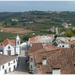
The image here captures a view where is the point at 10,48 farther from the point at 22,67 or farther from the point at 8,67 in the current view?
the point at 8,67

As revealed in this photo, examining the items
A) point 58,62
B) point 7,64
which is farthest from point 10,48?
point 58,62

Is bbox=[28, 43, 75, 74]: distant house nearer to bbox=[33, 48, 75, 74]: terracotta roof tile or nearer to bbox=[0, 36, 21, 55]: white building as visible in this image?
bbox=[33, 48, 75, 74]: terracotta roof tile

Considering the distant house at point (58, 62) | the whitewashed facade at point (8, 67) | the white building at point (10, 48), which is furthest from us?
the white building at point (10, 48)

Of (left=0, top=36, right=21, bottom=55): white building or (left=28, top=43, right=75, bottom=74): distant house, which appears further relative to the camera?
(left=0, top=36, right=21, bottom=55): white building

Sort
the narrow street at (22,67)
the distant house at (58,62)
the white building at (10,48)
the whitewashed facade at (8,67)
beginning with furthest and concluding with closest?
the white building at (10,48)
the narrow street at (22,67)
the whitewashed facade at (8,67)
the distant house at (58,62)

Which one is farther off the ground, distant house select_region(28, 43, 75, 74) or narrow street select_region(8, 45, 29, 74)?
distant house select_region(28, 43, 75, 74)

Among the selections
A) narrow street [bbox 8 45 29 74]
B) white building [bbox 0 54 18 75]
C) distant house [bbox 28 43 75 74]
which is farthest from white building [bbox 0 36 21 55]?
distant house [bbox 28 43 75 74]

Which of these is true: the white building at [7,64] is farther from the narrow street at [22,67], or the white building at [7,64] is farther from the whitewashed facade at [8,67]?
the narrow street at [22,67]

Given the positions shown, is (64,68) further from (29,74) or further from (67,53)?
(29,74)

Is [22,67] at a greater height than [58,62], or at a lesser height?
lesser

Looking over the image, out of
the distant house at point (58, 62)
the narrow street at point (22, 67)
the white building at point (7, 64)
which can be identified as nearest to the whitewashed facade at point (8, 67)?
the white building at point (7, 64)

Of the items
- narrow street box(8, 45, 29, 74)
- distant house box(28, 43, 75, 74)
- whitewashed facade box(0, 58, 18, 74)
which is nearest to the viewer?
distant house box(28, 43, 75, 74)
